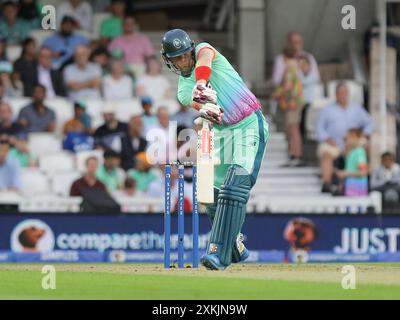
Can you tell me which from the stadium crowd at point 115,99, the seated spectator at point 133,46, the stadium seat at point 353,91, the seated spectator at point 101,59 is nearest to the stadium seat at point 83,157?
the stadium crowd at point 115,99

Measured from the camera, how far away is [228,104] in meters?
9.35

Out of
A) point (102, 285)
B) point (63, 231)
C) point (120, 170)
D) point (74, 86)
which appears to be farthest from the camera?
point (74, 86)

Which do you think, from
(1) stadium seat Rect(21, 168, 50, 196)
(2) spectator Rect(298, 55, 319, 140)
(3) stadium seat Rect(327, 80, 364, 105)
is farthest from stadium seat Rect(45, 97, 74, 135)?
(3) stadium seat Rect(327, 80, 364, 105)

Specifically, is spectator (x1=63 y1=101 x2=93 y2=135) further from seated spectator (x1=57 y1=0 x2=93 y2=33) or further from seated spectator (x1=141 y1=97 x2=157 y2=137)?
seated spectator (x1=57 y1=0 x2=93 y2=33)

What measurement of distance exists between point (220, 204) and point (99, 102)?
8.02m

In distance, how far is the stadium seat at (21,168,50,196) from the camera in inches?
637

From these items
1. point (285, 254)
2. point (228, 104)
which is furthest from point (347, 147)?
point (228, 104)

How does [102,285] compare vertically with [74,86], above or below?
below

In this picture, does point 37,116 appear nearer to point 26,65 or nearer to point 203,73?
point 26,65

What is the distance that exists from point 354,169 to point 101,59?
3664mm

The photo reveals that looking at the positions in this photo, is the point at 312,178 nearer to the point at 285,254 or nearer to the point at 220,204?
the point at 285,254

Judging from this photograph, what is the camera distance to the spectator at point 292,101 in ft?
56.4

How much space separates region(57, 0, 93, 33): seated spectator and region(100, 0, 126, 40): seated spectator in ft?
0.71

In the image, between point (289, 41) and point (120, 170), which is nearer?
point (120, 170)
